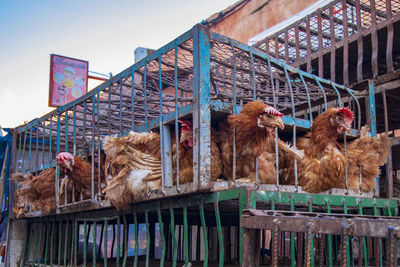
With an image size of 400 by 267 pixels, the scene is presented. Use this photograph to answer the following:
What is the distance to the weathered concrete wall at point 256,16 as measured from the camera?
38.0 ft

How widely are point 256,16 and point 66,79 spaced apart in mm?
6126

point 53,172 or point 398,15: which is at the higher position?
point 398,15

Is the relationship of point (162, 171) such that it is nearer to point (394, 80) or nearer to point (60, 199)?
point (60, 199)

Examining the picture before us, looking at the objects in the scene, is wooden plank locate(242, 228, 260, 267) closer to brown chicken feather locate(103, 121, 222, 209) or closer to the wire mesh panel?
brown chicken feather locate(103, 121, 222, 209)

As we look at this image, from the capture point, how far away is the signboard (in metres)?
10.5

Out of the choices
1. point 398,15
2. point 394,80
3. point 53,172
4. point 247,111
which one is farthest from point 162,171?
point 398,15

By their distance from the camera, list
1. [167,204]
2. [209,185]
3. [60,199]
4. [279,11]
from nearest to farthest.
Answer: [209,185]
[167,204]
[60,199]
[279,11]

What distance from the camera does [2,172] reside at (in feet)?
20.8

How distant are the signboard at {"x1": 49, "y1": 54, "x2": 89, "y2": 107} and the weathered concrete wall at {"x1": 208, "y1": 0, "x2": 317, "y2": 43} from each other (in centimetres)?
499

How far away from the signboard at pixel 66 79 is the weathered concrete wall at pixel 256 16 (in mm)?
4989

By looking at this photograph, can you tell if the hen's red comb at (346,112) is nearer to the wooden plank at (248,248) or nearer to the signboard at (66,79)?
the wooden plank at (248,248)

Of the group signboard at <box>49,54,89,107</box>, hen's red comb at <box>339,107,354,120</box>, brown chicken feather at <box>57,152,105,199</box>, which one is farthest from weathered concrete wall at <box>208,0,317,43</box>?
brown chicken feather at <box>57,152,105,199</box>

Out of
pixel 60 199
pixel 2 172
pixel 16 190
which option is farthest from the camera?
pixel 2 172

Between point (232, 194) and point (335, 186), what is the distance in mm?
1532
